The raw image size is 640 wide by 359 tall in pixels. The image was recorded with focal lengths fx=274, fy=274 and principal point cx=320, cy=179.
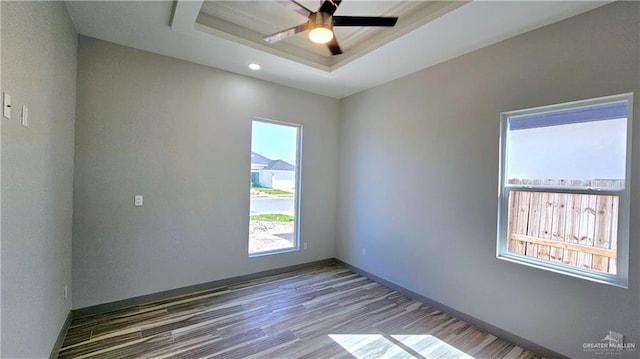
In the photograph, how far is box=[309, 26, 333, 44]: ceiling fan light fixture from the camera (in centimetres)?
205

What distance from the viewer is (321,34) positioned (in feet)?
6.88

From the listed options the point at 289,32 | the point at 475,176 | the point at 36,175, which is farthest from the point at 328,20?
the point at 36,175

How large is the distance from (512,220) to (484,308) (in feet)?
3.03

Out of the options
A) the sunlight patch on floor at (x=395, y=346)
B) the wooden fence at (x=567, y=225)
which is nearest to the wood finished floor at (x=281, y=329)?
the sunlight patch on floor at (x=395, y=346)

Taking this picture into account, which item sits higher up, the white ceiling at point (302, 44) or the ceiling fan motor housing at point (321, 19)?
the white ceiling at point (302, 44)

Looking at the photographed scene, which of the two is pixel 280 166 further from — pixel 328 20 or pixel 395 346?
pixel 395 346

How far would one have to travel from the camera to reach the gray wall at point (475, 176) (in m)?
2.07

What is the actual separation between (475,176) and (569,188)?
2.41 feet

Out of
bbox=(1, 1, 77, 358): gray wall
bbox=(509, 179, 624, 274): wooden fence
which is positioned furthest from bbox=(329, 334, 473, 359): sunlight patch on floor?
bbox=(1, 1, 77, 358): gray wall

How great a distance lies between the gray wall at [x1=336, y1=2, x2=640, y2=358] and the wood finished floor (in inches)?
15.2

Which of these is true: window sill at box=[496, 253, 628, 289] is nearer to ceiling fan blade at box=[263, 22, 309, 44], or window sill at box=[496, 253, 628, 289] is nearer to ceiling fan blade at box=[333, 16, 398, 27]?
ceiling fan blade at box=[333, 16, 398, 27]

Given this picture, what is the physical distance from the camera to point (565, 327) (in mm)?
2244

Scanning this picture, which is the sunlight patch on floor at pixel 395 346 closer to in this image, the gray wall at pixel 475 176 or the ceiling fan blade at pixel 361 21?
the gray wall at pixel 475 176

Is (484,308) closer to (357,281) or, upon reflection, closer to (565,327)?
(565,327)
